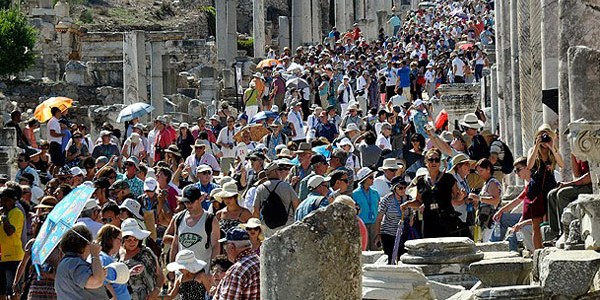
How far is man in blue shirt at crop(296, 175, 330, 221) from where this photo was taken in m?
12.9

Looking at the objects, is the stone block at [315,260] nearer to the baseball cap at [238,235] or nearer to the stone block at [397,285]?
the stone block at [397,285]

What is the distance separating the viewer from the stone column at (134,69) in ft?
116

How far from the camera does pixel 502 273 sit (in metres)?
10.1

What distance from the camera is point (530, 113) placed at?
15.8 m

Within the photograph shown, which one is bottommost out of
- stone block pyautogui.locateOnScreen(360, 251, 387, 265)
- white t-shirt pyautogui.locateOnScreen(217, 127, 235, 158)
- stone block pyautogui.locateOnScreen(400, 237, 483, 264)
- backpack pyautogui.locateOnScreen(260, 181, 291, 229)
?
stone block pyautogui.locateOnScreen(360, 251, 387, 265)

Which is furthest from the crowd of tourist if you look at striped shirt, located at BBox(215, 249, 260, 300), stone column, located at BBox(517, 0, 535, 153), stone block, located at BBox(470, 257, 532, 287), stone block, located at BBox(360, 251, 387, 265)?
stone block, located at BBox(470, 257, 532, 287)

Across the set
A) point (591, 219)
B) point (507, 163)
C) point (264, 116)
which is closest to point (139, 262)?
point (591, 219)

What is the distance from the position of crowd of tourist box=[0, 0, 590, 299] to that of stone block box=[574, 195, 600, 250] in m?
1.40

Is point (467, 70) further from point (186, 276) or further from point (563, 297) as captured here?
point (563, 297)

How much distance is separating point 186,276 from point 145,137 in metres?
13.6

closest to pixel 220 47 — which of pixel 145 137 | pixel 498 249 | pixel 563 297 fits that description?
pixel 145 137

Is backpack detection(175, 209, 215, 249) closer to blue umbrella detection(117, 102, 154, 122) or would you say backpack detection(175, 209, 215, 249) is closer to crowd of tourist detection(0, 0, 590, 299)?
crowd of tourist detection(0, 0, 590, 299)

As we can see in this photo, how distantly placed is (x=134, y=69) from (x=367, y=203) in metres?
21.5

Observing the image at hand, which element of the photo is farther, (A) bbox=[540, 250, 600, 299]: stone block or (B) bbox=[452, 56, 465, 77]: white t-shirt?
(B) bbox=[452, 56, 465, 77]: white t-shirt
